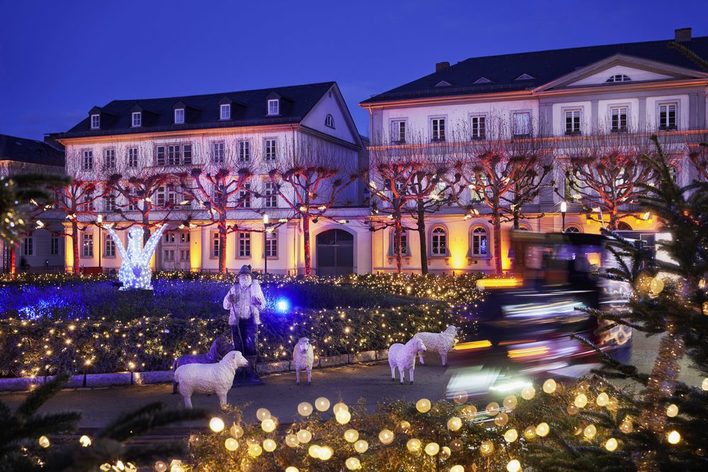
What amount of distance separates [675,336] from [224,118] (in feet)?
161

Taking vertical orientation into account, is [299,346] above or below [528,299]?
below

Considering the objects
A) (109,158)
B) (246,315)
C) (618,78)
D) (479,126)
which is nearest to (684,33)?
(618,78)

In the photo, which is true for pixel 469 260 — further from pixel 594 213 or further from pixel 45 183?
pixel 45 183

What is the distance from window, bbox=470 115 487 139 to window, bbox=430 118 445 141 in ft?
6.17

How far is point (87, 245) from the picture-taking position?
52688 mm

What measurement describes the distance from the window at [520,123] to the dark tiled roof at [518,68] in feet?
5.21

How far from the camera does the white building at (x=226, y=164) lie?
46.3 meters

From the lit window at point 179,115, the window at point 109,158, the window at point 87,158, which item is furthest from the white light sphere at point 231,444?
the window at point 87,158

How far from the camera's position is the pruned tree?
41.2 metres

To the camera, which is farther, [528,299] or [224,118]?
[224,118]

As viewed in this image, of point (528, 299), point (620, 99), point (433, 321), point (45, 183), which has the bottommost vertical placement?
point (433, 321)

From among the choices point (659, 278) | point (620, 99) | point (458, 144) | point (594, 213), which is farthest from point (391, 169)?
point (659, 278)

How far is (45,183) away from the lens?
1.94 metres

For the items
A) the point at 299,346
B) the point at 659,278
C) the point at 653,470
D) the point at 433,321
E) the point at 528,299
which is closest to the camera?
the point at 653,470
